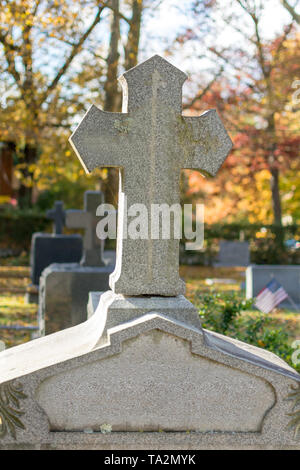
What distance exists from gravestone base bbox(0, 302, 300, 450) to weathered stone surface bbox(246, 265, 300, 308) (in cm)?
880

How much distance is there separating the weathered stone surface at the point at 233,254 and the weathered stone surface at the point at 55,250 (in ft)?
32.7

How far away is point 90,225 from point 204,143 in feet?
15.6

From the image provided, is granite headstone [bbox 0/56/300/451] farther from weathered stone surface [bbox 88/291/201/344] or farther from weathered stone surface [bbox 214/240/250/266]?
weathered stone surface [bbox 214/240/250/266]

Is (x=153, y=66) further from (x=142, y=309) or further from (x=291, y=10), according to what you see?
(x=291, y=10)

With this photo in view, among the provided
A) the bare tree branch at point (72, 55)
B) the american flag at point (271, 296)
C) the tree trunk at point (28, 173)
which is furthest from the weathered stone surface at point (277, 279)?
the tree trunk at point (28, 173)

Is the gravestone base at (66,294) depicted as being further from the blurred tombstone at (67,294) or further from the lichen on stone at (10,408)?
the lichen on stone at (10,408)

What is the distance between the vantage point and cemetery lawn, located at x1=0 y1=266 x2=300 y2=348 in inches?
328

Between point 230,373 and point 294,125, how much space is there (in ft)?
49.0

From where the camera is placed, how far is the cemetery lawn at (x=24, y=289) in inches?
328

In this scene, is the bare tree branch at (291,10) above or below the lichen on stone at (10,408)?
above

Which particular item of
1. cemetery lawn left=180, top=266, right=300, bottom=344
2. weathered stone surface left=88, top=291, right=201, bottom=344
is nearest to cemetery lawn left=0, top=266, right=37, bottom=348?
cemetery lawn left=180, top=266, right=300, bottom=344
